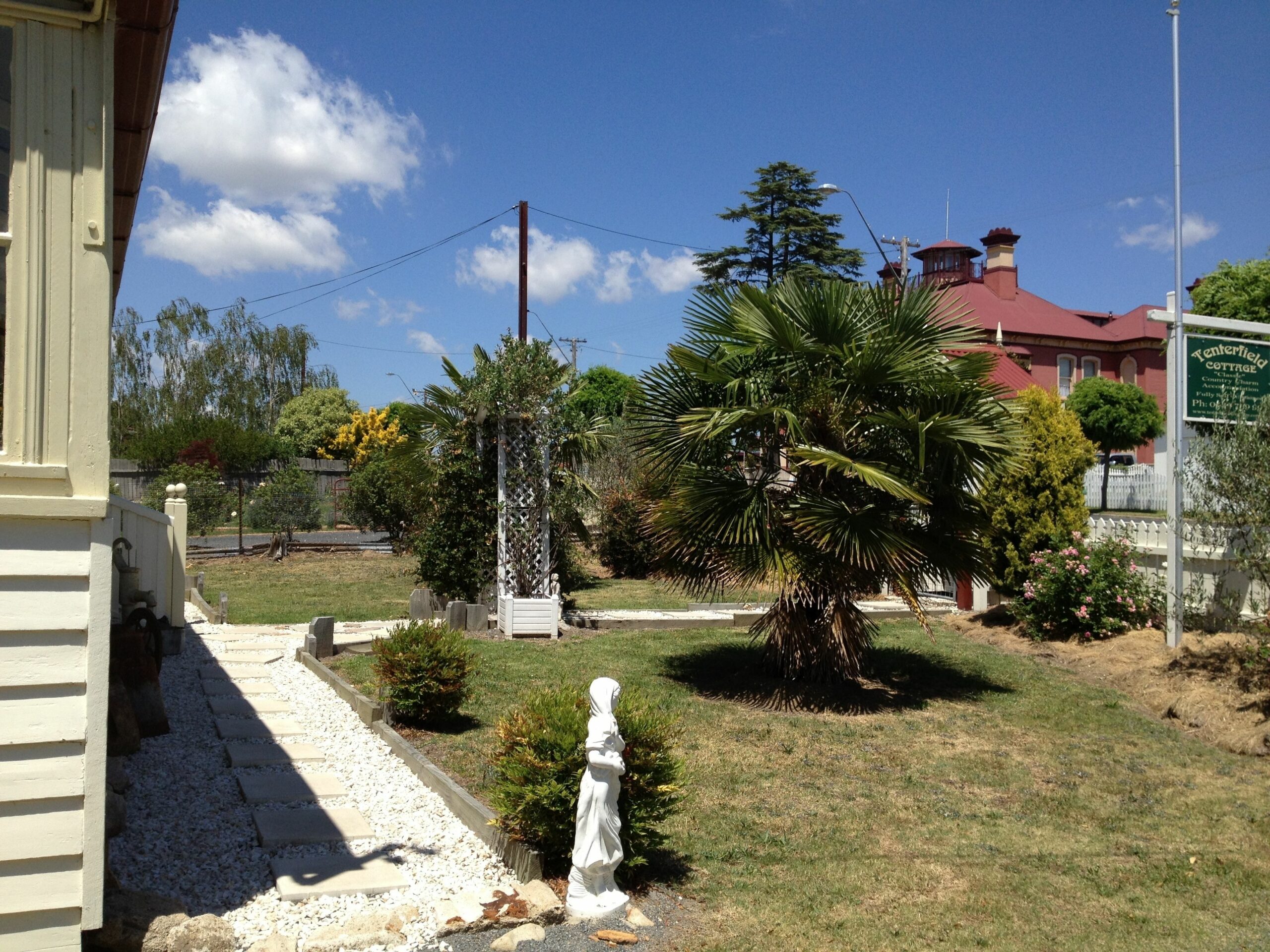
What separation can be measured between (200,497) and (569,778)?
71.3 ft

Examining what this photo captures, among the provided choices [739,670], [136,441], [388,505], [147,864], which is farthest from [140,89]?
[136,441]

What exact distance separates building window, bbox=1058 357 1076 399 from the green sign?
1389 inches

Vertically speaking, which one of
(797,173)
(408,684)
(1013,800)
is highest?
(797,173)

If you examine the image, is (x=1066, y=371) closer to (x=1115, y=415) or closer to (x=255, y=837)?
(x=1115, y=415)

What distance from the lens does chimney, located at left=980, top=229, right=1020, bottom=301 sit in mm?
44594

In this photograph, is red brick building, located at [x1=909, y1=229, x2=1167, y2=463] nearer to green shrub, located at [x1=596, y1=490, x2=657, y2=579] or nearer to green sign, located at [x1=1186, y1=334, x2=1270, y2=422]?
green shrub, located at [x1=596, y1=490, x2=657, y2=579]

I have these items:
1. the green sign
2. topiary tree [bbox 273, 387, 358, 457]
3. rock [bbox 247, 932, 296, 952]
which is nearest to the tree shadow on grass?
the green sign

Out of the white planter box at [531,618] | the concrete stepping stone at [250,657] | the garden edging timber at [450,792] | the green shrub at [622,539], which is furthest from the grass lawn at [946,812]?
the green shrub at [622,539]

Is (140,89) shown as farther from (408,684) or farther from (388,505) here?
(388,505)

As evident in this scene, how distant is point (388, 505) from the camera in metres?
23.3

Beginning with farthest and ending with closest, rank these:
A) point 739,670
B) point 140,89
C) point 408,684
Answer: point 739,670
point 408,684
point 140,89

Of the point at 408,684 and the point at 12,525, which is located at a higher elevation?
the point at 12,525

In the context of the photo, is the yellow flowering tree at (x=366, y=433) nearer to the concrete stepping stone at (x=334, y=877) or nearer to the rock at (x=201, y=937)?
the concrete stepping stone at (x=334, y=877)

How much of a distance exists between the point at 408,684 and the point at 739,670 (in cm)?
409
